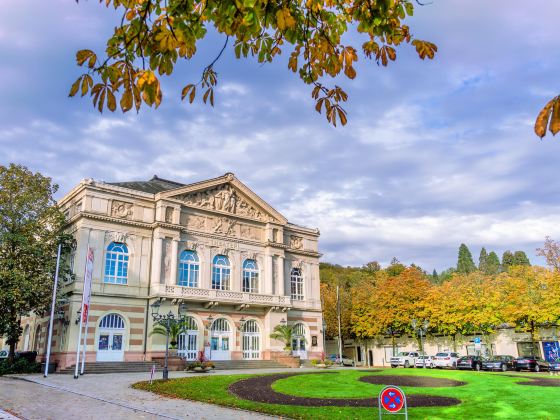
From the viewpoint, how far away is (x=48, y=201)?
1379 inches

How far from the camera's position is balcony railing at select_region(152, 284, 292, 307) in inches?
1431

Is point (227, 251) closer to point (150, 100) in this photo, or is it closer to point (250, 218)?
point (250, 218)

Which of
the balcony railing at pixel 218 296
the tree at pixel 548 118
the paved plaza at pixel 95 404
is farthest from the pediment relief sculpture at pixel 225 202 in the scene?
the tree at pixel 548 118

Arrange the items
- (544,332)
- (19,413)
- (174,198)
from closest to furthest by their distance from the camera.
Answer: (19,413)
(174,198)
(544,332)

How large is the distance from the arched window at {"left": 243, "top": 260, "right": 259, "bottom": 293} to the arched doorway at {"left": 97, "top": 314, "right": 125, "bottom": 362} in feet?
39.6

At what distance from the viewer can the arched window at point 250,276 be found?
143 feet

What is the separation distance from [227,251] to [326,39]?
1461 inches

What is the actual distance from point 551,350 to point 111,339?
Result: 41.1 m

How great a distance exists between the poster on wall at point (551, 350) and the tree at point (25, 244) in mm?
44752

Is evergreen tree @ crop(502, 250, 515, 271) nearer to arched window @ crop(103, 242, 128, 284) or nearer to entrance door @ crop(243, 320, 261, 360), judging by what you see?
entrance door @ crop(243, 320, 261, 360)

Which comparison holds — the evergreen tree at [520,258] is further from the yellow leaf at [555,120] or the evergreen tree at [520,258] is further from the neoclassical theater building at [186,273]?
the yellow leaf at [555,120]

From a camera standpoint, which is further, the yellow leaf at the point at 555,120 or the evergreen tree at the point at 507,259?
the evergreen tree at the point at 507,259

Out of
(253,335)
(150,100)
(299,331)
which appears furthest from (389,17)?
(299,331)

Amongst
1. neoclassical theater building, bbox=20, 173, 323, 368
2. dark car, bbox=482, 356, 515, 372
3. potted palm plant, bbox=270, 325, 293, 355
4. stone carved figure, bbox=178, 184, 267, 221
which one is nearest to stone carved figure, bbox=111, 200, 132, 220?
neoclassical theater building, bbox=20, 173, 323, 368
